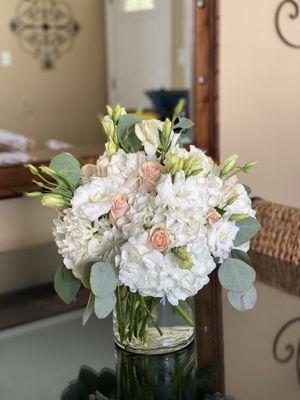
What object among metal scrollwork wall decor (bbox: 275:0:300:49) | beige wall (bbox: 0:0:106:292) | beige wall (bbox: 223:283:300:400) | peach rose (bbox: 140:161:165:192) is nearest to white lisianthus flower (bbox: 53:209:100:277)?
peach rose (bbox: 140:161:165:192)

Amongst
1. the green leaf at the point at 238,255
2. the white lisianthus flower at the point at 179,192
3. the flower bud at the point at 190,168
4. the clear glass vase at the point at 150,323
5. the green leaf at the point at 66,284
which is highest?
the flower bud at the point at 190,168

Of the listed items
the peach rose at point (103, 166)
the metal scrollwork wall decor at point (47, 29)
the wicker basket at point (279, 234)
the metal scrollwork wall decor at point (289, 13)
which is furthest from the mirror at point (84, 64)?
the peach rose at point (103, 166)

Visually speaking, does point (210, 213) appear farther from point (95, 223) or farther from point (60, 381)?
point (60, 381)

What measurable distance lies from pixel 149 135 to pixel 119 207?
0.13m

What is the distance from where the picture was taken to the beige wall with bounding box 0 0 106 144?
6.23 ft

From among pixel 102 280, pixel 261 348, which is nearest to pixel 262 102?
pixel 261 348

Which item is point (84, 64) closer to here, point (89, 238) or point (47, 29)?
point (47, 29)

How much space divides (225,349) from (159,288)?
30 centimetres

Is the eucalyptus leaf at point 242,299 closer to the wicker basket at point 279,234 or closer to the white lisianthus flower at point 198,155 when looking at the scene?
the white lisianthus flower at point 198,155

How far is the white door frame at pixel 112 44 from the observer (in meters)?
2.06

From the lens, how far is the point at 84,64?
7.38 ft

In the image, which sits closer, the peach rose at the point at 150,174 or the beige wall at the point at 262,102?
the peach rose at the point at 150,174

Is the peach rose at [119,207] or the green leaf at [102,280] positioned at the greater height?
the peach rose at [119,207]

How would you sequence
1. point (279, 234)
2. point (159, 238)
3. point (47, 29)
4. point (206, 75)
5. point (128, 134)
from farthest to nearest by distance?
1. point (47, 29)
2. point (206, 75)
3. point (279, 234)
4. point (128, 134)
5. point (159, 238)
